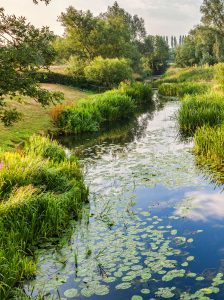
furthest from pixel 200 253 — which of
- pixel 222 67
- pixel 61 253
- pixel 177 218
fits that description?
pixel 222 67

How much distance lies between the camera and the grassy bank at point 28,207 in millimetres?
7438

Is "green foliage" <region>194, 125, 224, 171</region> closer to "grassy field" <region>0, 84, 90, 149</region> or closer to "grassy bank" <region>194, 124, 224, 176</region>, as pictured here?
"grassy bank" <region>194, 124, 224, 176</region>

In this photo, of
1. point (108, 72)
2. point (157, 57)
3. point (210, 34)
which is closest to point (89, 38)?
point (108, 72)

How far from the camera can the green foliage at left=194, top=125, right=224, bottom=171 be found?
14867mm

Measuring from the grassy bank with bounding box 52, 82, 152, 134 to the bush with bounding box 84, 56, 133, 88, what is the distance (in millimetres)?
8289

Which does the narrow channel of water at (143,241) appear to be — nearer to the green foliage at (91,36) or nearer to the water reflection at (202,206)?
the water reflection at (202,206)

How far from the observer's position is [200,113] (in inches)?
848

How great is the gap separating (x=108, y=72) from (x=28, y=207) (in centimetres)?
3789

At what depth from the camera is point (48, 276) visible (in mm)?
7594

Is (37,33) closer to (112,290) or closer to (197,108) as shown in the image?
(112,290)

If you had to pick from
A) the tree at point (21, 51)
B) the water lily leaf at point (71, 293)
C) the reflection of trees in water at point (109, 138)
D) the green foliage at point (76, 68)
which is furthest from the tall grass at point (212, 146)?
the green foliage at point (76, 68)

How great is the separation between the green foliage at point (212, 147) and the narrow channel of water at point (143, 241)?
2.72 feet

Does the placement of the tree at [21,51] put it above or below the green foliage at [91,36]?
below

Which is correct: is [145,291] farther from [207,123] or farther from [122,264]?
[207,123]
